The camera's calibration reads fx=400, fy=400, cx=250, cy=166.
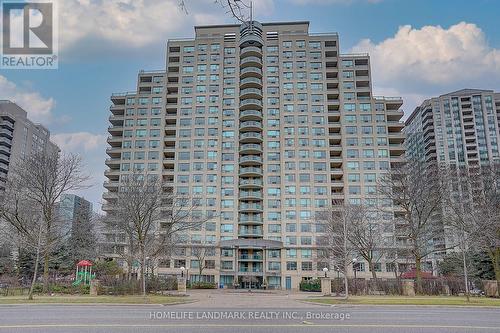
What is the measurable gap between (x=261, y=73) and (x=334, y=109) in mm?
17695

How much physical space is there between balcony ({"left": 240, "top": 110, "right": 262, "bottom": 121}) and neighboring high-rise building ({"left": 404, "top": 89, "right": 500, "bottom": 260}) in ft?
231

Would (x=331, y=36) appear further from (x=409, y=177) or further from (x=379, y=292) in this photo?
(x=379, y=292)

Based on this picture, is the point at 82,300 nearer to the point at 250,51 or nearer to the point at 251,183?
the point at 251,183

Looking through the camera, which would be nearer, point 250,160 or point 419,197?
point 419,197

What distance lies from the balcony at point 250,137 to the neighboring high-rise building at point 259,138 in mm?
292

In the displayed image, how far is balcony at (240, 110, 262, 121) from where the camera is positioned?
83562 mm

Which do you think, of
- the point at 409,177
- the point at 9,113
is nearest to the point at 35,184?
the point at 409,177

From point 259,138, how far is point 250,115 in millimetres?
5150

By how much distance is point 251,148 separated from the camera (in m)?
81.8

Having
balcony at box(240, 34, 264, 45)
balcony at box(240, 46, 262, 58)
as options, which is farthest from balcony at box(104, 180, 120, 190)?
balcony at box(240, 34, 264, 45)

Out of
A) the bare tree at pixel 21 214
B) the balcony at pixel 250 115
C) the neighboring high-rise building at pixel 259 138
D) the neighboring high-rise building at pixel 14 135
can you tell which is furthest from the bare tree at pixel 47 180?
the neighboring high-rise building at pixel 14 135

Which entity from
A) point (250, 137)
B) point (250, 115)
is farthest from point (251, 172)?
point (250, 115)

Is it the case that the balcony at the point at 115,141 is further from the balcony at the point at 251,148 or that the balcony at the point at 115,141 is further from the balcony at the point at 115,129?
the balcony at the point at 251,148

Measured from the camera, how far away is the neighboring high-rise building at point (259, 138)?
76.5 metres
